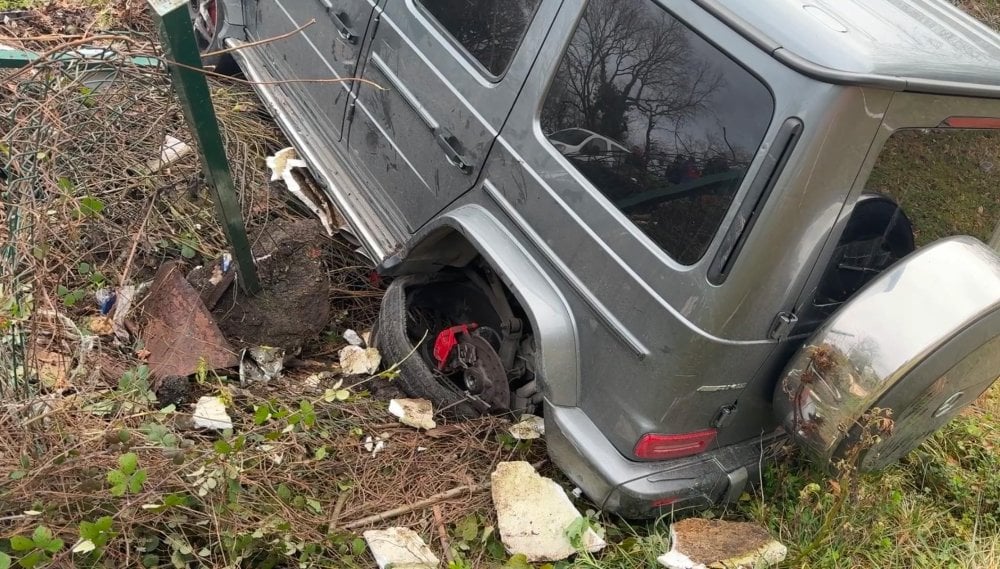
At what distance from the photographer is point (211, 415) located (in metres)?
2.53

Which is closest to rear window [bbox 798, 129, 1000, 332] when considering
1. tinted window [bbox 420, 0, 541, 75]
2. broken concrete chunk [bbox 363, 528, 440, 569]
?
tinted window [bbox 420, 0, 541, 75]

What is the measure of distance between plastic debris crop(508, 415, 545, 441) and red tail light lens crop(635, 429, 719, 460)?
0.49 meters

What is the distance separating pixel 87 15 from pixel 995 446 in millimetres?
5975

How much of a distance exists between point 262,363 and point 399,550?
1.07m

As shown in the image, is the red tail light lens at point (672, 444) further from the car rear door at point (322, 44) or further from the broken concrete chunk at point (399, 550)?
the car rear door at point (322, 44)

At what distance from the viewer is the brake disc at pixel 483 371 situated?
2713 millimetres

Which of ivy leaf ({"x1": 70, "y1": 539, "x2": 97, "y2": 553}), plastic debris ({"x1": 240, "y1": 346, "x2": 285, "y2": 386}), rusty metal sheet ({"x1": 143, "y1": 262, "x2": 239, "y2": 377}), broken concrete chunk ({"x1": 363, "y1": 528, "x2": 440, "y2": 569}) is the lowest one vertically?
broken concrete chunk ({"x1": 363, "y1": 528, "x2": 440, "y2": 569})

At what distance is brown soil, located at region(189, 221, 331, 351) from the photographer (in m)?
2.93

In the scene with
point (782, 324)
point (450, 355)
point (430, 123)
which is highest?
point (430, 123)

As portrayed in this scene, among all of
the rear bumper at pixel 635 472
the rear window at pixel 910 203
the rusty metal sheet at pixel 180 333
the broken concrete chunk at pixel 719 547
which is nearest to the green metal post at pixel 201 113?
the rusty metal sheet at pixel 180 333

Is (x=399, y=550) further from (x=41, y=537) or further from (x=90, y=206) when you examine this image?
(x=90, y=206)

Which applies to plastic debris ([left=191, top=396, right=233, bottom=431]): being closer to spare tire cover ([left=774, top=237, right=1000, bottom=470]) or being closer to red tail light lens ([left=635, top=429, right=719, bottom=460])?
red tail light lens ([left=635, top=429, right=719, bottom=460])

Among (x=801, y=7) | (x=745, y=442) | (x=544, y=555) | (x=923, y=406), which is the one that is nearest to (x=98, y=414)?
(x=544, y=555)

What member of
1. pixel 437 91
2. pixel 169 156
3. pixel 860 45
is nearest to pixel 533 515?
pixel 437 91
